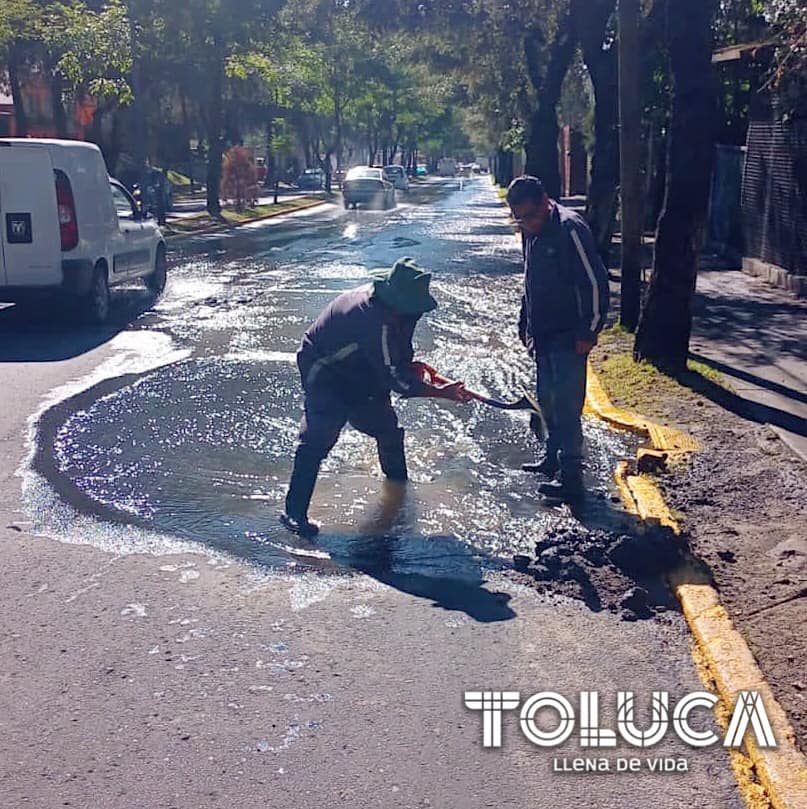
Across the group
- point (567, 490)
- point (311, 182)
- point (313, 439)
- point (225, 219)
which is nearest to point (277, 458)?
point (313, 439)

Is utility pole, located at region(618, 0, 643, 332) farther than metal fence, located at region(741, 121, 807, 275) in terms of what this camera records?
No

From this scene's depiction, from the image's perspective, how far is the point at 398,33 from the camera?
30359 millimetres

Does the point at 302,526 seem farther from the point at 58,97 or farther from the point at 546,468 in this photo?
the point at 58,97

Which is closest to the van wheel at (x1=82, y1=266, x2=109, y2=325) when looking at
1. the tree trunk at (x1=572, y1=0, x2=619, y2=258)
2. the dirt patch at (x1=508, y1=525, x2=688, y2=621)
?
the tree trunk at (x1=572, y1=0, x2=619, y2=258)

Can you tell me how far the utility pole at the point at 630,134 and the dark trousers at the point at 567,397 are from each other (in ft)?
16.1

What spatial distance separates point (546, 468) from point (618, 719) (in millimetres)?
3218

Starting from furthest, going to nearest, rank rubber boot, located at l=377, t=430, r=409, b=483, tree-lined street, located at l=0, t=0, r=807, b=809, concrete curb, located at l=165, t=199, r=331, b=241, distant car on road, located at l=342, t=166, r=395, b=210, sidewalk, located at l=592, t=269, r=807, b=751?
distant car on road, located at l=342, t=166, r=395, b=210 < concrete curb, located at l=165, t=199, r=331, b=241 < rubber boot, located at l=377, t=430, r=409, b=483 < sidewalk, located at l=592, t=269, r=807, b=751 < tree-lined street, located at l=0, t=0, r=807, b=809

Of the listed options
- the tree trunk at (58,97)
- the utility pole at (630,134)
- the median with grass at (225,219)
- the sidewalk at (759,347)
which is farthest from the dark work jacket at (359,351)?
the tree trunk at (58,97)

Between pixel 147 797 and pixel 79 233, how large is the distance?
10634mm

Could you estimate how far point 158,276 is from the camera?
16766 mm

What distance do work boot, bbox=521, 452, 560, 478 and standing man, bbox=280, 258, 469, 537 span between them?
3.49ft

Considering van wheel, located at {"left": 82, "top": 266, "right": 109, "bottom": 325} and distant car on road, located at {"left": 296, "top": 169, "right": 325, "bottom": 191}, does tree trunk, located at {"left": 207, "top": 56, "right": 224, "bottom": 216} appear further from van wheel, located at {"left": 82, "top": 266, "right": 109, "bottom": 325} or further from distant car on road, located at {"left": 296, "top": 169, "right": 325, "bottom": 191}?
distant car on road, located at {"left": 296, "top": 169, "right": 325, "bottom": 191}

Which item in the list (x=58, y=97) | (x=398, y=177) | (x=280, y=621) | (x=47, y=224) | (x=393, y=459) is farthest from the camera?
(x=398, y=177)

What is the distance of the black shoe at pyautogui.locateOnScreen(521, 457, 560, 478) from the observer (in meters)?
7.28
